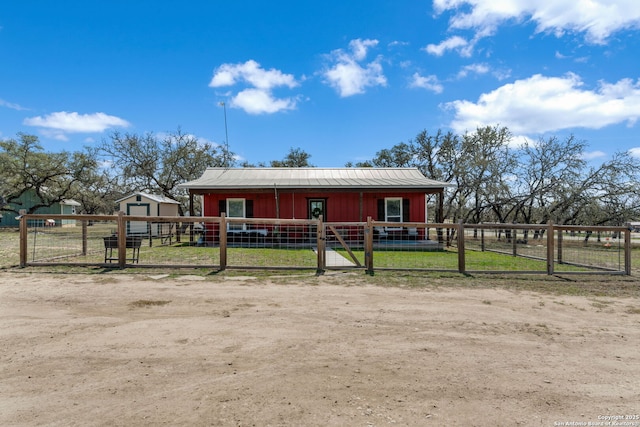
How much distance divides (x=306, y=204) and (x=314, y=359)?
14353mm

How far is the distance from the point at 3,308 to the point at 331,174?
1713cm

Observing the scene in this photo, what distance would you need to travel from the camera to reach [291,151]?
38.6 m

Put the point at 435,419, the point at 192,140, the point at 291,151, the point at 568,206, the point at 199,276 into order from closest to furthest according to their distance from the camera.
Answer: the point at 435,419
the point at 199,276
the point at 568,206
the point at 192,140
the point at 291,151

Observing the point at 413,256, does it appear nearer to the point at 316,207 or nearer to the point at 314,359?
the point at 316,207

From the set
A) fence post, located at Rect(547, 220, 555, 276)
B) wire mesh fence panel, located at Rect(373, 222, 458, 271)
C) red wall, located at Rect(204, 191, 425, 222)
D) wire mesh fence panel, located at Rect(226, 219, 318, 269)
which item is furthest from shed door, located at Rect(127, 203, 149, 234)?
fence post, located at Rect(547, 220, 555, 276)

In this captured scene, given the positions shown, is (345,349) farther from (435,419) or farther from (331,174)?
(331,174)

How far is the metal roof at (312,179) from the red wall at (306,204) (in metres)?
0.65

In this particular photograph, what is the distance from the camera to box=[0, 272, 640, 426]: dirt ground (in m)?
2.75

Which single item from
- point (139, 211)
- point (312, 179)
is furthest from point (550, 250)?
point (139, 211)

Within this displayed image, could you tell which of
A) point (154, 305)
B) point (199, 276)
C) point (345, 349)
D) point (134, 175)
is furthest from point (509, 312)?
point (134, 175)

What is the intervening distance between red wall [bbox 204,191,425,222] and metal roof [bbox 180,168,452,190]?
2.12ft

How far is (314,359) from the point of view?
3721mm

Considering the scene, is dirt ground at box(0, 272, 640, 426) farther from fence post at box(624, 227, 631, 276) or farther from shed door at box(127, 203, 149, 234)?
shed door at box(127, 203, 149, 234)

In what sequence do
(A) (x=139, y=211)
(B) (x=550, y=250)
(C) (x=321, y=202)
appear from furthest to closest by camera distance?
1. (A) (x=139, y=211)
2. (C) (x=321, y=202)
3. (B) (x=550, y=250)
